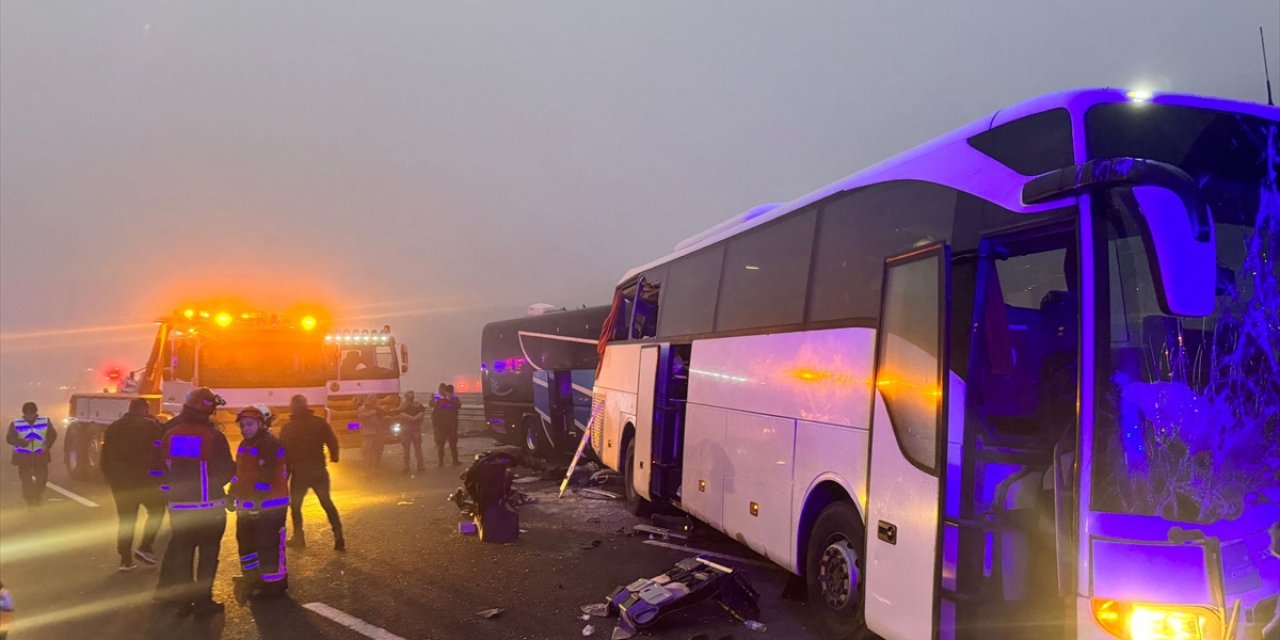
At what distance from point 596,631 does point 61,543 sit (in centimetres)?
763

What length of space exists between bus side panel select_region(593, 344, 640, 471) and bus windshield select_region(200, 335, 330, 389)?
654cm

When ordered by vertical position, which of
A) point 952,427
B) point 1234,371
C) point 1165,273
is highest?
point 1165,273

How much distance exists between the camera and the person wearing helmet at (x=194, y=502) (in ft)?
19.2

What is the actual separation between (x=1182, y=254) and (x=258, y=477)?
273 inches

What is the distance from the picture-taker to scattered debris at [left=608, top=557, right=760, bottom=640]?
5484 mm

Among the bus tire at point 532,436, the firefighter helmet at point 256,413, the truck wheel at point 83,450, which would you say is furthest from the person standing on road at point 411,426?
the firefighter helmet at point 256,413

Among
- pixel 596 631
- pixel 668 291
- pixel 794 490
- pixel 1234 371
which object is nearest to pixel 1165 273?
pixel 1234 371

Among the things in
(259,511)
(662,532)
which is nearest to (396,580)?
(259,511)

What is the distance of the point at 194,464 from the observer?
5.87m

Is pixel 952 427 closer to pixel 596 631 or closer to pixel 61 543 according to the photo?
pixel 596 631

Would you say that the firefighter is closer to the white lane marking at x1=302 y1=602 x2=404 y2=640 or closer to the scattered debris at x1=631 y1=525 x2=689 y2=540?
the white lane marking at x1=302 y1=602 x2=404 y2=640

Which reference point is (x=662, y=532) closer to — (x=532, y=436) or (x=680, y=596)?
(x=680, y=596)

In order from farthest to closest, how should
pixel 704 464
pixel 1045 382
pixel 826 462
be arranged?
pixel 704 464, pixel 826 462, pixel 1045 382

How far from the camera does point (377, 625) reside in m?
5.60
